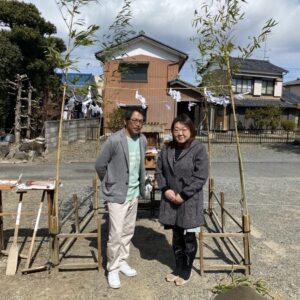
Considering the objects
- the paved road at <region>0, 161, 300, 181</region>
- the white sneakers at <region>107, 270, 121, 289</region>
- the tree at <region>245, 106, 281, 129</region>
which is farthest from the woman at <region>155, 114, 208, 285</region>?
the tree at <region>245, 106, 281, 129</region>

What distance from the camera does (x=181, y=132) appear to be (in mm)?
3547

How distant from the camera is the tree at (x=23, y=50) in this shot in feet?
55.7

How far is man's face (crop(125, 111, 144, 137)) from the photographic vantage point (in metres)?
3.63

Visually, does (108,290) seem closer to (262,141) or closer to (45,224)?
(45,224)

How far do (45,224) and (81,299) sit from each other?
2.54 metres

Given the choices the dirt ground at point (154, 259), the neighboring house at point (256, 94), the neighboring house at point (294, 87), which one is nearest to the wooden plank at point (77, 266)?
the dirt ground at point (154, 259)

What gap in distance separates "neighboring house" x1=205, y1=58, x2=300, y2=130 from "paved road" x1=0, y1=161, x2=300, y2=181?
46.5 ft

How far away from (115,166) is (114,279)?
110cm

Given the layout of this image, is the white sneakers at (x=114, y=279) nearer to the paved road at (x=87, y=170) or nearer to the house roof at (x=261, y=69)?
the paved road at (x=87, y=170)

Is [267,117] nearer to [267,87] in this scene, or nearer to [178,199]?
[267,87]

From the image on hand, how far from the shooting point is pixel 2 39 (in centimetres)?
1688

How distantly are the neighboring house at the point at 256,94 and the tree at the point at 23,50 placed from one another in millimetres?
13284

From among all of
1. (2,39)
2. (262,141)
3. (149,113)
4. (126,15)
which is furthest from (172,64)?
(126,15)

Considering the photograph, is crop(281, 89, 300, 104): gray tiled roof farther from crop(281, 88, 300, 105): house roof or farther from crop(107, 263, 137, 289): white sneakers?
crop(107, 263, 137, 289): white sneakers
